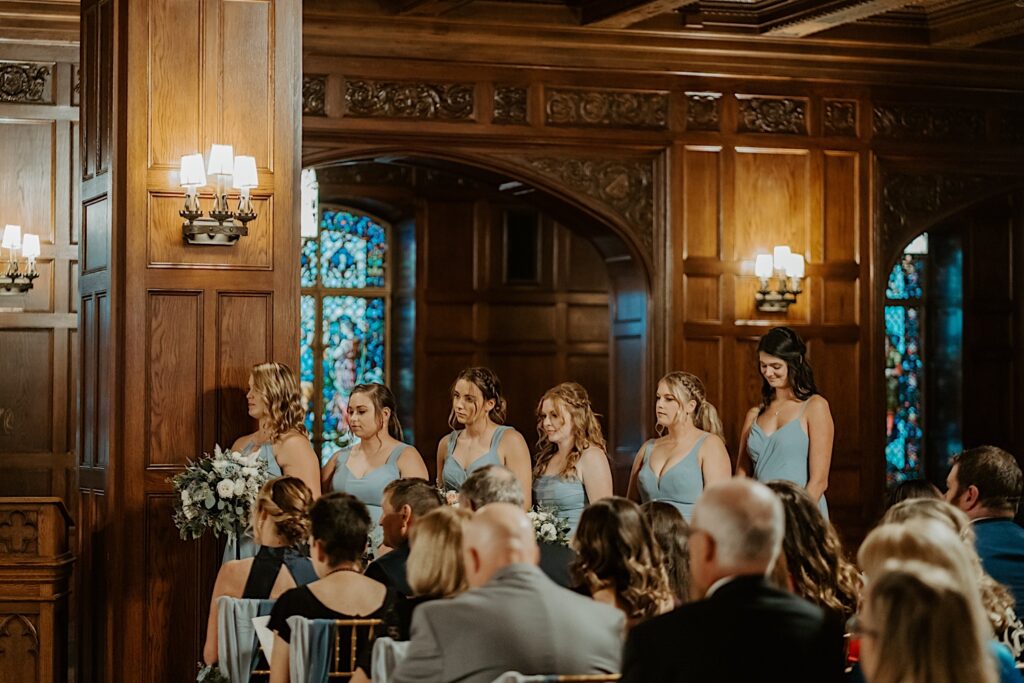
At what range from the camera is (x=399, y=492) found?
494 centimetres

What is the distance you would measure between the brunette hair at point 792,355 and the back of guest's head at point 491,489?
97.5 inches

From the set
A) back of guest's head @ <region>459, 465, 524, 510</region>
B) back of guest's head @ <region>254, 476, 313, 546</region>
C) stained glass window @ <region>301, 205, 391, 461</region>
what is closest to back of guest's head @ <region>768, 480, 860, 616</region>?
back of guest's head @ <region>459, 465, 524, 510</region>

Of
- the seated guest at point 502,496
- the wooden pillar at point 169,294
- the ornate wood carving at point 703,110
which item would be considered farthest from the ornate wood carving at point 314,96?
the seated guest at point 502,496

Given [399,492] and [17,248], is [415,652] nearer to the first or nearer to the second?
[399,492]

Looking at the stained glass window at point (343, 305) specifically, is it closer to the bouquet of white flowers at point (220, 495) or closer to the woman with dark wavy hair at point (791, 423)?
the woman with dark wavy hair at point (791, 423)

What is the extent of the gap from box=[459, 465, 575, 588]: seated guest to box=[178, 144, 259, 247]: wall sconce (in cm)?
240

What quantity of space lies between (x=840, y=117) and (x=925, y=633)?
8780 millimetres

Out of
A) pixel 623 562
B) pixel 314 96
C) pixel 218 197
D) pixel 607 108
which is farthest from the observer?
pixel 607 108

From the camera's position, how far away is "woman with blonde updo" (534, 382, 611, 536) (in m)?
6.82

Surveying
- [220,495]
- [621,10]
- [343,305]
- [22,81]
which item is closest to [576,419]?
[220,495]

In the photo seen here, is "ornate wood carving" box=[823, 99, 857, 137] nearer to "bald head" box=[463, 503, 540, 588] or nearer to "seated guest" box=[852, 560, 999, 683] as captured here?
"bald head" box=[463, 503, 540, 588]

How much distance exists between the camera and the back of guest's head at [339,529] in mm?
4430

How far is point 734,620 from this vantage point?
3.02 metres

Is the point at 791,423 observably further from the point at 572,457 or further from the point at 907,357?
the point at 907,357
